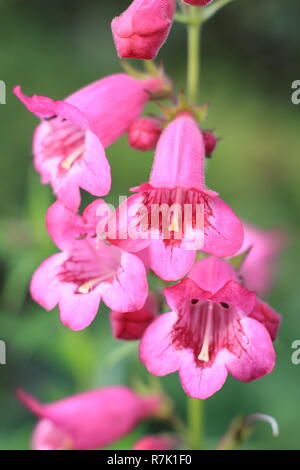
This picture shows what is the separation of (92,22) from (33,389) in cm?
263

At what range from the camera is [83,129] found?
5.33 feet

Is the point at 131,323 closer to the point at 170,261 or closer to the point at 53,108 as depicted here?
the point at 170,261

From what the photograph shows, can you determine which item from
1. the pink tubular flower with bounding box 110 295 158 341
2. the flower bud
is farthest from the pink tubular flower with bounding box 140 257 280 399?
the flower bud

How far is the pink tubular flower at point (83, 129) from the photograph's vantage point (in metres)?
1.43

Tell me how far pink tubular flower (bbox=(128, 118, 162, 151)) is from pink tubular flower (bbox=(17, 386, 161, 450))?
653 mm

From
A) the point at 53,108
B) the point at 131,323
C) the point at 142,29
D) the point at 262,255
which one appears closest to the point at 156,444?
the point at 131,323

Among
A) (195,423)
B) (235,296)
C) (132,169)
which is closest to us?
(235,296)

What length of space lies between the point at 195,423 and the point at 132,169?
2.32 meters

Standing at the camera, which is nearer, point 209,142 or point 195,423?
point 209,142

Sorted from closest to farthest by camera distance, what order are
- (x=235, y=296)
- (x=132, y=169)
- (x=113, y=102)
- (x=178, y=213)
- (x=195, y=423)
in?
(x=235, y=296) → (x=178, y=213) → (x=113, y=102) → (x=195, y=423) → (x=132, y=169)

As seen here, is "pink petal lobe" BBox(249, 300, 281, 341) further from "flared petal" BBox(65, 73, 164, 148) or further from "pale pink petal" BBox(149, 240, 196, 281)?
"flared petal" BBox(65, 73, 164, 148)

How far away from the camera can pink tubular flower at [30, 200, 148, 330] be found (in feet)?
4.54

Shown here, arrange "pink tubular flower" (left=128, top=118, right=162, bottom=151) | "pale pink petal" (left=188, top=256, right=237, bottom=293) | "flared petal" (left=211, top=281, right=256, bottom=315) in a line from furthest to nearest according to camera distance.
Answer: "pink tubular flower" (left=128, top=118, right=162, bottom=151) < "pale pink petal" (left=188, top=256, right=237, bottom=293) < "flared petal" (left=211, top=281, right=256, bottom=315)
